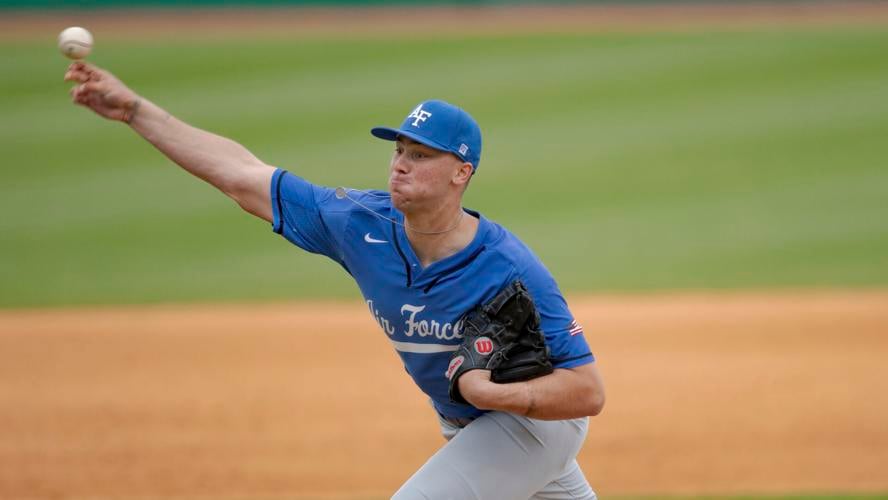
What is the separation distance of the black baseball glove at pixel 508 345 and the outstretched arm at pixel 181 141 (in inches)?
42.5

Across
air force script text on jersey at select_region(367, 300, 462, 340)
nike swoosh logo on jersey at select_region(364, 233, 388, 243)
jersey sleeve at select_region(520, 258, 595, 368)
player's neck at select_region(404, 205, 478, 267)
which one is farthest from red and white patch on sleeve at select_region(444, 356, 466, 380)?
nike swoosh logo on jersey at select_region(364, 233, 388, 243)

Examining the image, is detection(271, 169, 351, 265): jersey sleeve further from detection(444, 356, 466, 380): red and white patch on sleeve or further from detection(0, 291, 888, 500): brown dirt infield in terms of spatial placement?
detection(0, 291, 888, 500): brown dirt infield

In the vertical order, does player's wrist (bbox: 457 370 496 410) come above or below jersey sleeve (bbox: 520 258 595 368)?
below

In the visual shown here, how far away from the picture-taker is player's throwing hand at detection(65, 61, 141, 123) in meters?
4.35

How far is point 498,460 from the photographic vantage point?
432 cm

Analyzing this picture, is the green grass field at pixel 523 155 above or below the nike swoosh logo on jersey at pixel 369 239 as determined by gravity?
below

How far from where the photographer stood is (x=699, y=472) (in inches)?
281

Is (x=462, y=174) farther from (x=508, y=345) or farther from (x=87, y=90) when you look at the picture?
(x=87, y=90)

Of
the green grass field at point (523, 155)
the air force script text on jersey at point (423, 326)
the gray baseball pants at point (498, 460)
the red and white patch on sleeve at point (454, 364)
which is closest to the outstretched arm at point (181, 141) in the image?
the air force script text on jersey at point (423, 326)

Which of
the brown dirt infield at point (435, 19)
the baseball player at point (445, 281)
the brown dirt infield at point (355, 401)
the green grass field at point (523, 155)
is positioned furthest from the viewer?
the brown dirt infield at point (435, 19)

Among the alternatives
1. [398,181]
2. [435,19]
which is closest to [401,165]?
[398,181]

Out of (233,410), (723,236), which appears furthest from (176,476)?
(723,236)

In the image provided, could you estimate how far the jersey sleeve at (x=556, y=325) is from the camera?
13.8 ft

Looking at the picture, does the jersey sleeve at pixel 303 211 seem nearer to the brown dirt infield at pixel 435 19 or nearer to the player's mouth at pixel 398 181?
the player's mouth at pixel 398 181
